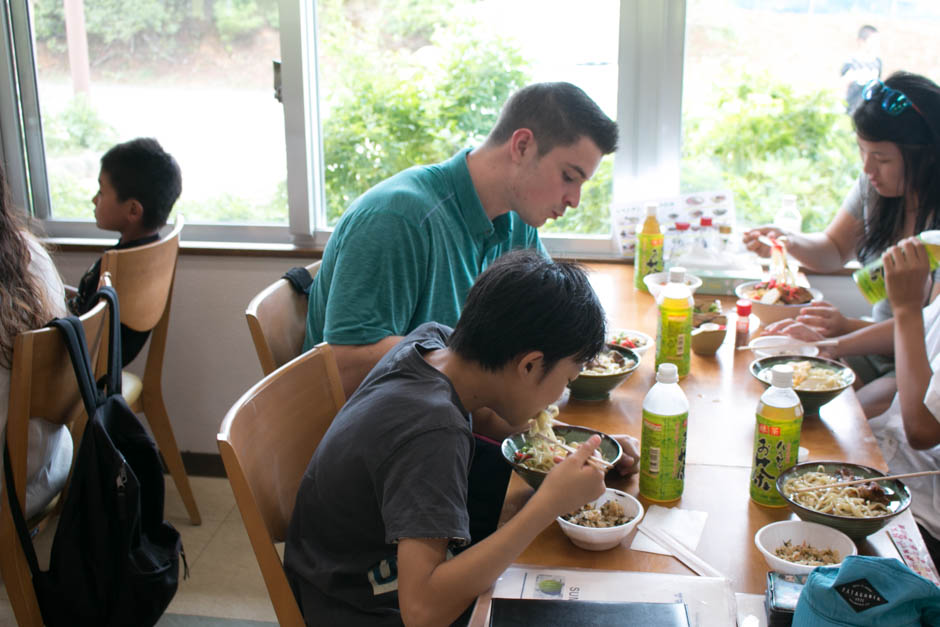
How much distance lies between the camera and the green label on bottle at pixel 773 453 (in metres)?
1.20

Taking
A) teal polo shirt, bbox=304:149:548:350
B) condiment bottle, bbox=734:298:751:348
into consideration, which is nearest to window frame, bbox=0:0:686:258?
condiment bottle, bbox=734:298:751:348

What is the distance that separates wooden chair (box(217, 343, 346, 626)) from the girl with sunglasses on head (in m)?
1.10

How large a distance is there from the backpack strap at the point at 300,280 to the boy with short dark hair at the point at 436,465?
2.24 feet

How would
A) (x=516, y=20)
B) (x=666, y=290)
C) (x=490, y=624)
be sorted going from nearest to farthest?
(x=490, y=624) → (x=666, y=290) → (x=516, y=20)

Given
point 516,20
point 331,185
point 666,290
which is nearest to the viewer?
point 666,290

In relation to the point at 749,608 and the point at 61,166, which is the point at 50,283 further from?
the point at 749,608

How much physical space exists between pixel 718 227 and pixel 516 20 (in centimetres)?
94

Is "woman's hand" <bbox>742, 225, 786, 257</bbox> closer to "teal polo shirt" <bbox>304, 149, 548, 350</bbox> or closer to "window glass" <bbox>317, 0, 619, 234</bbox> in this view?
"window glass" <bbox>317, 0, 619, 234</bbox>

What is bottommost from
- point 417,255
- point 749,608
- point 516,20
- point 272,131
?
point 749,608

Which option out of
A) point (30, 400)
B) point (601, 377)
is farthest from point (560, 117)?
point (30, 400)

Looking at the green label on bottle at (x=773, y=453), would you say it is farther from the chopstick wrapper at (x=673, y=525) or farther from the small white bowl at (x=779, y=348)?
→ the small white bowl at (x=779, y=348)

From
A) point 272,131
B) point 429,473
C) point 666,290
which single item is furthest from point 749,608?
point 272,131

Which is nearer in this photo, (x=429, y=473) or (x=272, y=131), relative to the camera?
(x=429, y=473)

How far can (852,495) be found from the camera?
1.17 meters
